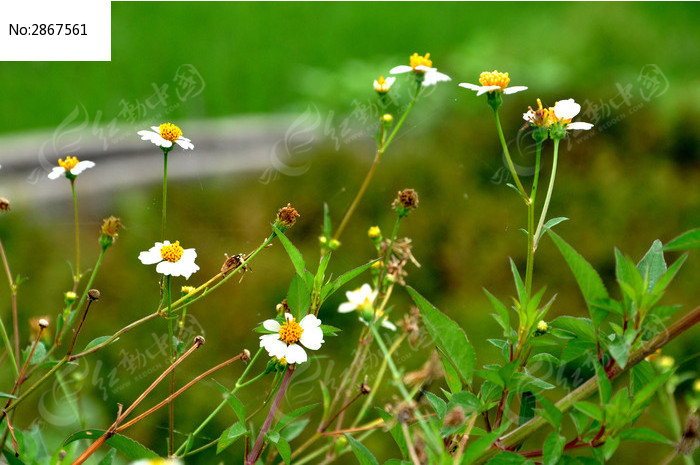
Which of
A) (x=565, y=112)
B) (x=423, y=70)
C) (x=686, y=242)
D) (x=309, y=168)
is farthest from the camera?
(x=309, y=168)

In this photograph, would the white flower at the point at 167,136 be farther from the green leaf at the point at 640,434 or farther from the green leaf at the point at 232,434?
the green leaf at the point at 640,434

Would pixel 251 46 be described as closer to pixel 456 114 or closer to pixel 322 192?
pixel 456 114

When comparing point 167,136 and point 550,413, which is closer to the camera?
point 550,413

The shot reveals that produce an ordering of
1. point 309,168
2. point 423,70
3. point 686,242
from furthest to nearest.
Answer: point 309,168 → point 423,70 → point 686,242

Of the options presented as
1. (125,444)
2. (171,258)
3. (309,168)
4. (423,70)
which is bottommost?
(309,168)

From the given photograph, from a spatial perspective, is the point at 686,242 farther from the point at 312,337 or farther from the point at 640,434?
the point at 312,337

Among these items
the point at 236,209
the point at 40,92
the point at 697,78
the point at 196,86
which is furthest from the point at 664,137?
the point at 40,92

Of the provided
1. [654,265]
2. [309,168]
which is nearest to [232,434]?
[654,265]
